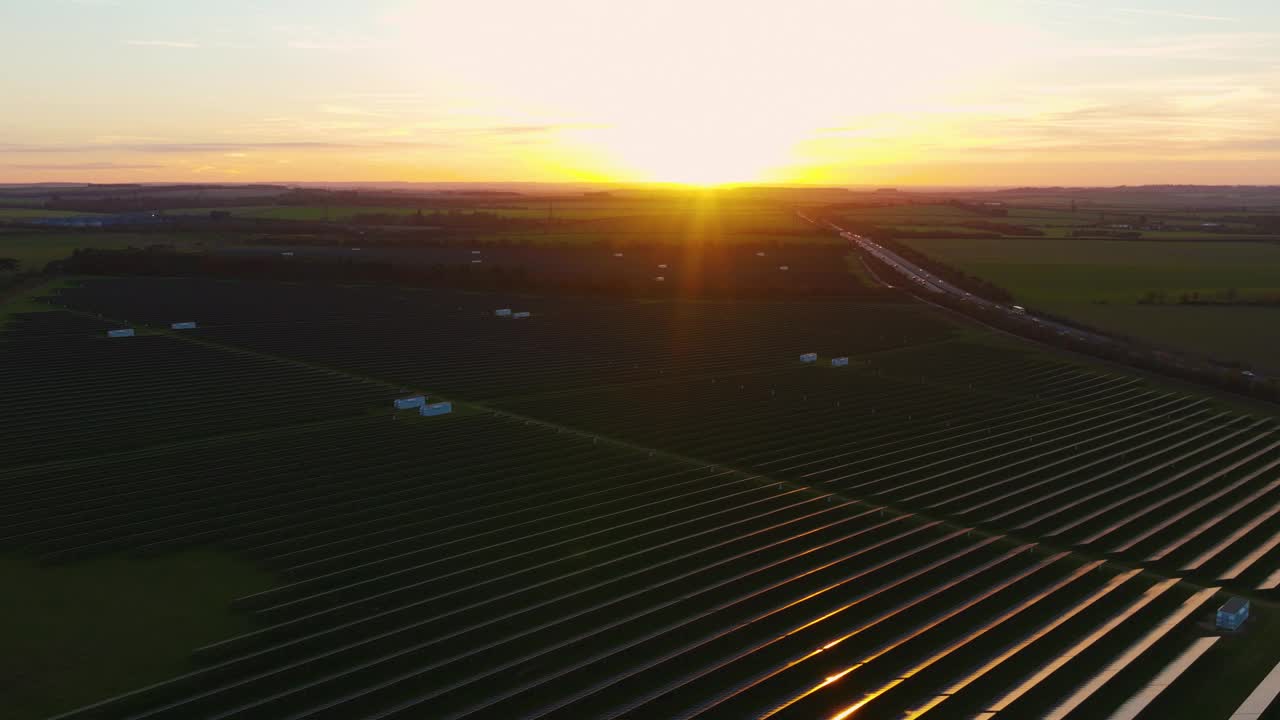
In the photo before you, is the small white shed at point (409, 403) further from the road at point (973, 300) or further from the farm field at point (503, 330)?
the road at point (973, 300)

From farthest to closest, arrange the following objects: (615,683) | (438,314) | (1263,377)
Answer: (438,314), (1263,377), (615,683)

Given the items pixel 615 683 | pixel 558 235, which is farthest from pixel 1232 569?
pixel 558 235

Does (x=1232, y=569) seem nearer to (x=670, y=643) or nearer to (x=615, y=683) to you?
(x=670, y=643)

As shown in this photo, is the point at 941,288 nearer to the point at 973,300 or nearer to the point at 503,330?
the point at 973,300

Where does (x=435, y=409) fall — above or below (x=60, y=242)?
below

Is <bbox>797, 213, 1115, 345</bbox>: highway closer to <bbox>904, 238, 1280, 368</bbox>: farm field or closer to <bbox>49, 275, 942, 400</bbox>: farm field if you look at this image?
<bbox>904, 238, 1280, 368</bbox>: farm field

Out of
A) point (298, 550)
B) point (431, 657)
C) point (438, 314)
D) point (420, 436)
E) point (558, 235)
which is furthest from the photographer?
point (558, 235)

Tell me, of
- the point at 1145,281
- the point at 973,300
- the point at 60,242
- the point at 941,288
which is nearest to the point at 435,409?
the point at 973,300
